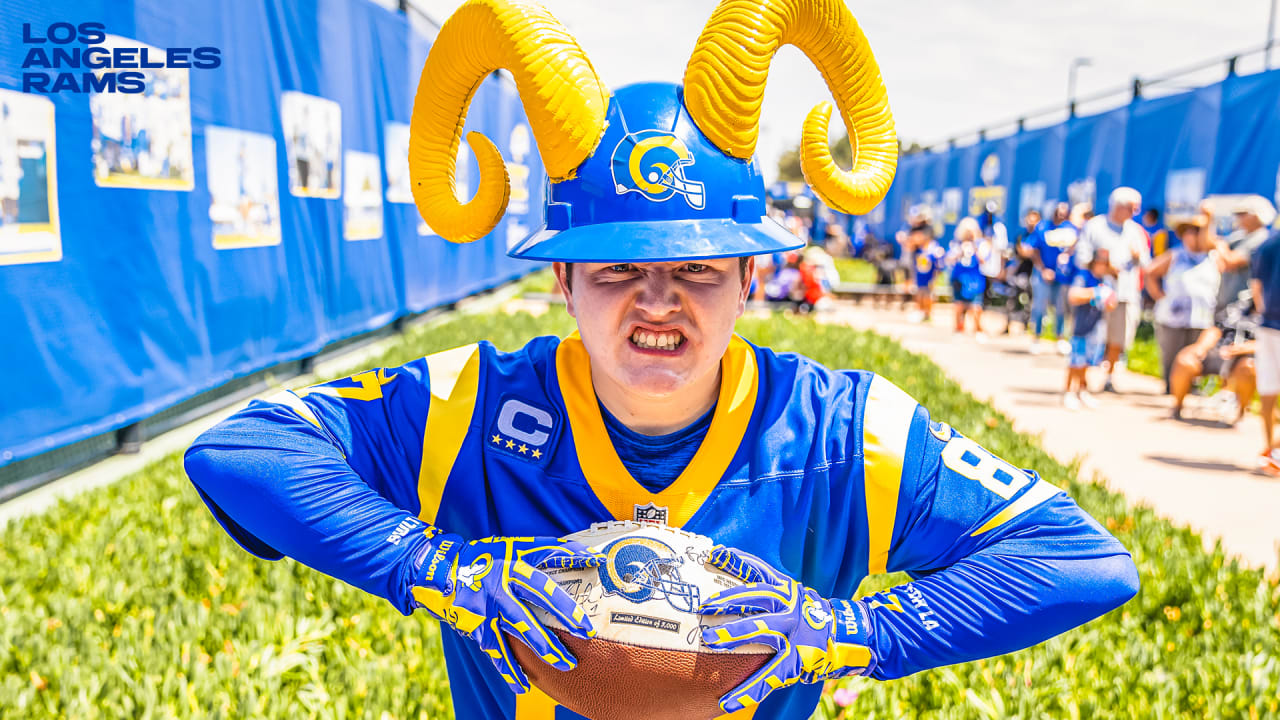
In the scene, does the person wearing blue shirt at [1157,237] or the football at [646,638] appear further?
the person wearing blue shirt at [1157,237]

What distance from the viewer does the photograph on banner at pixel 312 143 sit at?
8370 millimetres

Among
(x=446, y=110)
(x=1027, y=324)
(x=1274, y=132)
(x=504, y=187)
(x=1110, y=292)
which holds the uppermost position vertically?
(x=1274, y=132)

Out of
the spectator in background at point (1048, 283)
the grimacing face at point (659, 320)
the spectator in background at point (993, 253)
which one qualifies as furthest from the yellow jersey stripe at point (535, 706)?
the spectator in background at point (993, 253)

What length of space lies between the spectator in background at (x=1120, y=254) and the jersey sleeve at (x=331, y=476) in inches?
367

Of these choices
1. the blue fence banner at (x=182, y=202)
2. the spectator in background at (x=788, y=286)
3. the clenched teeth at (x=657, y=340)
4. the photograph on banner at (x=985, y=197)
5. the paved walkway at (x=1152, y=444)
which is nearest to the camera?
the clenched teeth at (x=657, y=340)

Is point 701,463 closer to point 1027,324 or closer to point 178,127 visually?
point 178,127

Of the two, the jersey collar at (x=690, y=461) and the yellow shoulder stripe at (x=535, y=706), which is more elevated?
the jersey collar at (x=690, y=461)

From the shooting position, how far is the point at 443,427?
2119 mm

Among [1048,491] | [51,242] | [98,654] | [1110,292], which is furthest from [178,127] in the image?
[1110,292]

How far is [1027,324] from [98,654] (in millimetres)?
16591

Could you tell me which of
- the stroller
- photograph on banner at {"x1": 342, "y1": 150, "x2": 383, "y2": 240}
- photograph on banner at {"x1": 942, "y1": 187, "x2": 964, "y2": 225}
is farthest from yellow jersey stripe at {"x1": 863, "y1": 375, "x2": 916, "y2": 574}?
photograph on banner at {"x1": 942, "y1": 187, "x2": 964, "y2": 225}

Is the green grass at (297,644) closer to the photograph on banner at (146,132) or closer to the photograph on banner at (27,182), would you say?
the photograph on banner at (27,182)

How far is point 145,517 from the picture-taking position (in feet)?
15.8

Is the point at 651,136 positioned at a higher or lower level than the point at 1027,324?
higher
